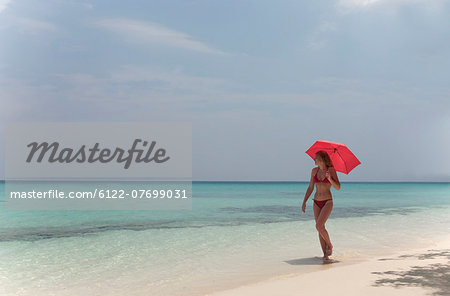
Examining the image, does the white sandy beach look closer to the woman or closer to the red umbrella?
the woman

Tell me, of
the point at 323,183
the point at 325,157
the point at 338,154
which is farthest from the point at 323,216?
the point at 338,154

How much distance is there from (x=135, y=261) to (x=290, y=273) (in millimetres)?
3599

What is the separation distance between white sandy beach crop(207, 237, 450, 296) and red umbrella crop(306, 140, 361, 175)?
186 centimetres

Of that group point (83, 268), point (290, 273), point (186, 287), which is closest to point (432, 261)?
point (290, 273)

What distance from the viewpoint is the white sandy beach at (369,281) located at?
6238 mm

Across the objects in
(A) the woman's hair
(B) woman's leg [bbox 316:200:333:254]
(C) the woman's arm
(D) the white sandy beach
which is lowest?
(D) the white sandy beach

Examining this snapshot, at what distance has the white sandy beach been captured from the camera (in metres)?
6.24

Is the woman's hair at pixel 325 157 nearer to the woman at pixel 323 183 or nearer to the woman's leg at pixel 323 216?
the woman at pixel 323 183

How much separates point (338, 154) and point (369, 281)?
9.17 feet

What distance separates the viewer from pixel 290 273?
8.19 meters

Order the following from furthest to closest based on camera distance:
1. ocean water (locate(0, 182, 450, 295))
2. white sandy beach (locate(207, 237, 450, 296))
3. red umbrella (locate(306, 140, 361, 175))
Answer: red umbrella (locate(306, 140, 361, 175)), ocean water (locate(0, 182, 450, 295)), white sandy beach (locate(207, 237, 450, 296))

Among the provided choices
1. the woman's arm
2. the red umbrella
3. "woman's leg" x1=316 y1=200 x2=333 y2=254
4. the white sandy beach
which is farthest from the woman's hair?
the white sandy beach

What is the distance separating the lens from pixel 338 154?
8844 millimetres

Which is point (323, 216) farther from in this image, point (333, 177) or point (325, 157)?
point (325, 157)
